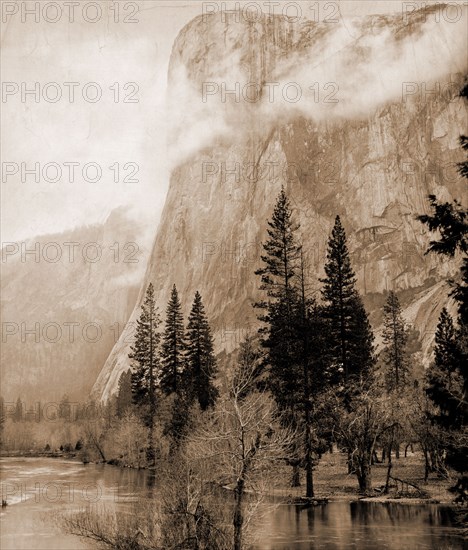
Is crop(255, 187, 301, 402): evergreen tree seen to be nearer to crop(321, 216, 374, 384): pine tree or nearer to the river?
crop(321, 216, 374, 384): pine tree

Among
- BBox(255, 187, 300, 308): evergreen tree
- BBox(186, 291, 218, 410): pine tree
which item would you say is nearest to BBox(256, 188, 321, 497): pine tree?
BBox(255, 187, 300, 308): evergreen tree

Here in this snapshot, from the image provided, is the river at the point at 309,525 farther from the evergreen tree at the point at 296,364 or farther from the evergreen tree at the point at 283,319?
the evergreen tree at the point at 283,319

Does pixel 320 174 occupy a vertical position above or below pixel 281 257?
above

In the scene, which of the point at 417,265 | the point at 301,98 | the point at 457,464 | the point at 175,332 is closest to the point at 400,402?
the point at 457,464

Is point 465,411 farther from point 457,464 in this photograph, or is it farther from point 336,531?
point 336,531

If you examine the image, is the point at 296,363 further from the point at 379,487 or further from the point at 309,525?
the point at 309,525

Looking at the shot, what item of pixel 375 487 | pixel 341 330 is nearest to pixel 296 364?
pixel 375 487
